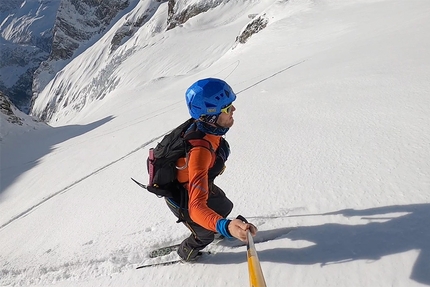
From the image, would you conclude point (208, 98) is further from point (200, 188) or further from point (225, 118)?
point (200, 188)

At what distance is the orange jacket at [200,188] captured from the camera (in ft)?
5.83

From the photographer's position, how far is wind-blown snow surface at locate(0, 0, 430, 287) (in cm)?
204

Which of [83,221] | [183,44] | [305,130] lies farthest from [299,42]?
[183,44]

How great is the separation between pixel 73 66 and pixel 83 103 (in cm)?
2613

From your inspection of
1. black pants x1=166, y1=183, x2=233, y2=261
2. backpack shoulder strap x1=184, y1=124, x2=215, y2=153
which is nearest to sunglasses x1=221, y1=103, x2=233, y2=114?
backpack shoulder strap x1=184, y1=124, x2=215, y2=153

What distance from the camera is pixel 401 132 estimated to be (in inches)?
126

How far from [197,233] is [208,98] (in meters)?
0.92

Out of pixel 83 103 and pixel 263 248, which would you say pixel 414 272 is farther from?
pixel 83 103

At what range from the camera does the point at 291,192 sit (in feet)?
9.09

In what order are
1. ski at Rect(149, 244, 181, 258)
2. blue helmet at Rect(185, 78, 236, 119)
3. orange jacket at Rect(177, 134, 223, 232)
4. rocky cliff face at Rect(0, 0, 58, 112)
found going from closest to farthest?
1. orange jacket at Rect(177, 134, 223, 232)
2. blue helmet at Rect(185, 78, 236, 119)
3. ski at Rect(149, 244, 181, 258)
4. rocky cliff face at Rect(0, 0, 58, 112)

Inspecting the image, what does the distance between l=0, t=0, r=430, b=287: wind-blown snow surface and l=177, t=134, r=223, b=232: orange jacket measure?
0.57 metres

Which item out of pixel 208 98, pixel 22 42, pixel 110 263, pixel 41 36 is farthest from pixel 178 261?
pixel 22 42

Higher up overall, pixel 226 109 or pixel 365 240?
pixel 226 109

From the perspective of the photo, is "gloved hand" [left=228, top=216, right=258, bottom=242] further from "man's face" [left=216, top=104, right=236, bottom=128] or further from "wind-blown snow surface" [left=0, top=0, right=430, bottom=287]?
"man's face" [left=216, top=104, right=236, bottom=128]
